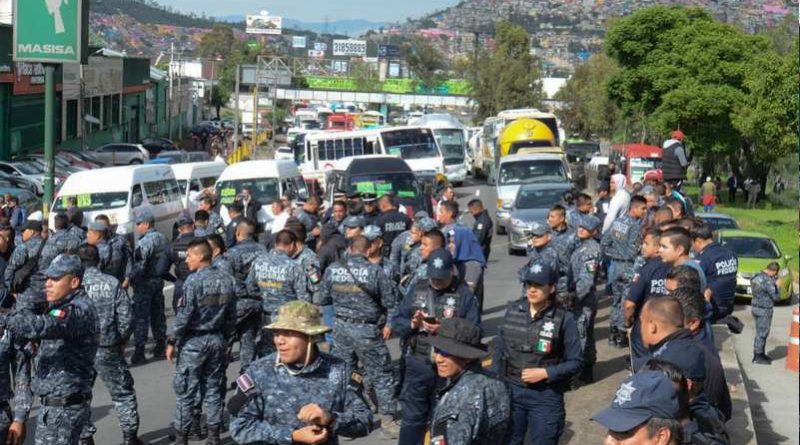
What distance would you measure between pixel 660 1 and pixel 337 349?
5100 cm

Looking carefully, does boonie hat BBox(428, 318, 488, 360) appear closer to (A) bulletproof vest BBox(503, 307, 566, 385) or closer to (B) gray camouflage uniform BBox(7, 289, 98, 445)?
(A) bulletproof vest BBox(503, 307, 566, 385)

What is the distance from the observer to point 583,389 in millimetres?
12203

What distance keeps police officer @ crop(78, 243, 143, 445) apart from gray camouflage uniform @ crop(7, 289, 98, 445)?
1126 millimetres

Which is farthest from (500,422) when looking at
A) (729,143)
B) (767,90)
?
(729,143)

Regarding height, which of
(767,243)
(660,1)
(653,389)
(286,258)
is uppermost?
(660,1)

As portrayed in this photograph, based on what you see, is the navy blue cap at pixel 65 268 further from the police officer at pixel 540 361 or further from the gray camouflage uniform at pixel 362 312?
the police officer at pixel 540 361

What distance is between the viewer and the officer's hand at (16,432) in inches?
329

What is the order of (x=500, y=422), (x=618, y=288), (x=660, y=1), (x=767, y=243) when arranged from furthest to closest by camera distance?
(x=660, y=1), (x=767, y=243), (x=618, y=288), (x=500, y=422)

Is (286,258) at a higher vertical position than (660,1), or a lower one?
lower

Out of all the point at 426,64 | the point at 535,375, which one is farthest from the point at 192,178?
the point at 426,64

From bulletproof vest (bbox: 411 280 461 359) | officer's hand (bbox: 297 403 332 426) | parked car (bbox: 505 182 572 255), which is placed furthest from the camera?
parked car (bbox: 505 182 572 255)

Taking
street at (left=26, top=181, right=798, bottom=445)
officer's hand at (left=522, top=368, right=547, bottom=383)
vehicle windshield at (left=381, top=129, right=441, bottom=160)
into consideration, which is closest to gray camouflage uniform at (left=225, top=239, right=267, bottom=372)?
street at (left=26, top=181, right=798, bottom=445)

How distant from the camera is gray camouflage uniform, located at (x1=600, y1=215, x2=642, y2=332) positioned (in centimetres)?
1445

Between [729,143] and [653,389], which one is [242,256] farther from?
[729,143]
